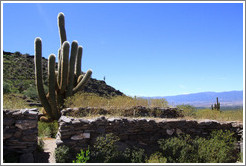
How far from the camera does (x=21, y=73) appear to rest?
100ft

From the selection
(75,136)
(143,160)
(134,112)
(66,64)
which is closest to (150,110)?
(134,112)

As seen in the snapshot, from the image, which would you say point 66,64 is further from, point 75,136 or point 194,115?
point 194,115

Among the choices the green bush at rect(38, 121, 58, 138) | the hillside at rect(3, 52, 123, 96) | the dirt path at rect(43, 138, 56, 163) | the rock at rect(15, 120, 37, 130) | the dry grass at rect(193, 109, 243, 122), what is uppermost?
→ the hillside at rect(3, 52, 123, 96)

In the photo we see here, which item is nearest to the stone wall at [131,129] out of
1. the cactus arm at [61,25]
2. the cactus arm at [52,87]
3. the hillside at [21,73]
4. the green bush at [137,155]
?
the green bush at [137,155]

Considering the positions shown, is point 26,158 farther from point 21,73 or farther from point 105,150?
point 21,73

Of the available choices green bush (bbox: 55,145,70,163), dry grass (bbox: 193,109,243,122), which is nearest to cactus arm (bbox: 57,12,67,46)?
green bush (bbox: 55,145,70,163)

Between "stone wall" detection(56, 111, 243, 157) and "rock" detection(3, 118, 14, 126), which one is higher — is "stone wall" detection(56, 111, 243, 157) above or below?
below

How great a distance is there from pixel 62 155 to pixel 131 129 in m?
2.56

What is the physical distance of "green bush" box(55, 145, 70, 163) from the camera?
262 inches

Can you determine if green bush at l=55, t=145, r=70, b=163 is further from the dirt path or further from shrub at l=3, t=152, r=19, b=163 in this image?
shrub at l=3, t=152, r=19, b=163

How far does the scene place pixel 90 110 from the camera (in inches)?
361

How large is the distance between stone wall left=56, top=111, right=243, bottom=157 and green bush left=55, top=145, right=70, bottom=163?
204mm

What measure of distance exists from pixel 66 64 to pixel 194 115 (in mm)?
7583

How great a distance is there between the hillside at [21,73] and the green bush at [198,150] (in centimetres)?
1873
